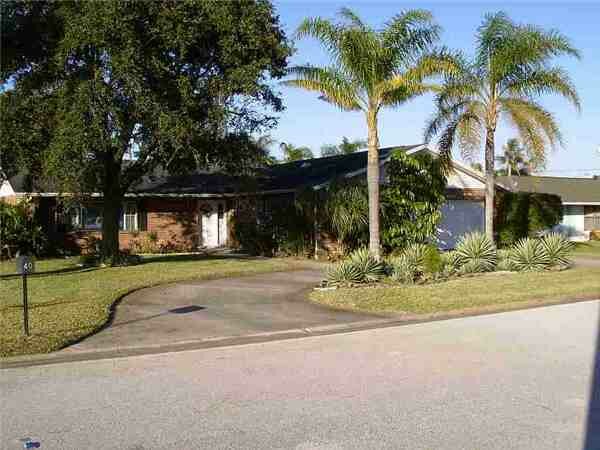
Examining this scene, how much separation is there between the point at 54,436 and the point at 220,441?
1404 mm

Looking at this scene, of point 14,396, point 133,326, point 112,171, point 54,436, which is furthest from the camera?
point 112,171

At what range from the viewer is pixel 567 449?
16.9 ft

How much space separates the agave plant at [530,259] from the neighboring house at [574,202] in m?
18.9

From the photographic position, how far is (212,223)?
94.3 feet

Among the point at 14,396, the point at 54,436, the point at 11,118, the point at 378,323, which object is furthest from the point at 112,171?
the point at 54,436

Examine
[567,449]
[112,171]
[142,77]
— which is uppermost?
[142,77]

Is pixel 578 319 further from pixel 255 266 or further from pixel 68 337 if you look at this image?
pixel 255 266

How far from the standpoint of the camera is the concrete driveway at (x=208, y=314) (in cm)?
973

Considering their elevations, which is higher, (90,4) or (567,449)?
(90,4)

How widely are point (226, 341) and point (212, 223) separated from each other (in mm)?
19367

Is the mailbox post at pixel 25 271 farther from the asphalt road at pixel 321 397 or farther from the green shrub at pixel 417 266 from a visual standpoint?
the green shrub at pixel 417 266

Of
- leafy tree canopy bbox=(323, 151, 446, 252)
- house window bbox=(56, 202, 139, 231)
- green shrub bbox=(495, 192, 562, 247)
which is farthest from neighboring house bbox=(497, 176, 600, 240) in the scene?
house window bbox=(56, 202, 139, 231)

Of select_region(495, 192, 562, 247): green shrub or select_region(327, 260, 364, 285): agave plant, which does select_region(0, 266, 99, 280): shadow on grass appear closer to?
select_region(327, 260, 364, 285): agave plant

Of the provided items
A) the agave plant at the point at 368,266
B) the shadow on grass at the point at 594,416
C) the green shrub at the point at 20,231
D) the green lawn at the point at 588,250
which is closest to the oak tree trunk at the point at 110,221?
the green shrub at the point at 20,231
